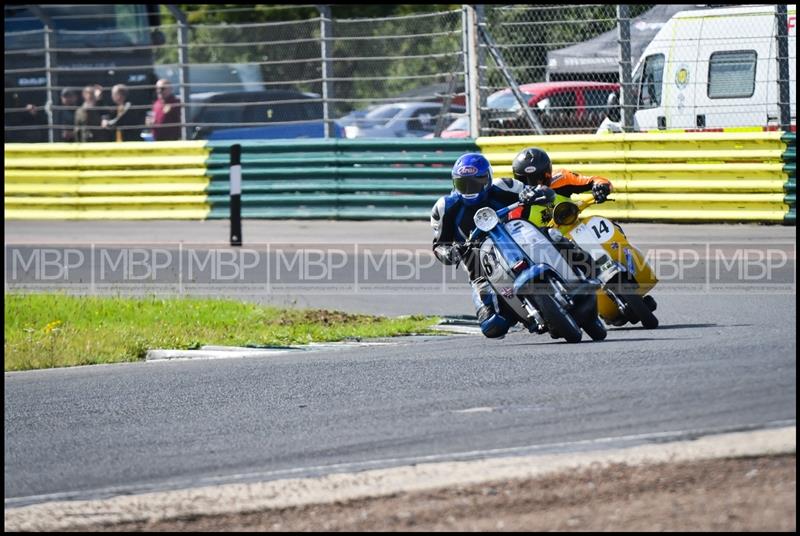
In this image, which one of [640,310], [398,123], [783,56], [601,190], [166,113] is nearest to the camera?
[640,310]

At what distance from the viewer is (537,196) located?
30.3 feet

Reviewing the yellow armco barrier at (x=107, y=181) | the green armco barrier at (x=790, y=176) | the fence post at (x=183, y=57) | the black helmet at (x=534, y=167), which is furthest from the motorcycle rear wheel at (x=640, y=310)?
the yellow armco barrier at (x=107, y=181)

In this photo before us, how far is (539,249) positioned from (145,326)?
13.1 ft

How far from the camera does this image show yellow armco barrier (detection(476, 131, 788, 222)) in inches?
615

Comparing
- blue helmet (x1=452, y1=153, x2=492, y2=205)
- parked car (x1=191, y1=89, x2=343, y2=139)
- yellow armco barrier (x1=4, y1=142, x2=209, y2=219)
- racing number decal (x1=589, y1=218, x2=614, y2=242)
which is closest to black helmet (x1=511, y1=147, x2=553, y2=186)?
blue helmet (x1=452, y1=153, x2=492, y2=205)

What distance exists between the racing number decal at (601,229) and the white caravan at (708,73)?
22.3 ft

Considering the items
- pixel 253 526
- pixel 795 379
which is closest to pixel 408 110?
pixel 795 379

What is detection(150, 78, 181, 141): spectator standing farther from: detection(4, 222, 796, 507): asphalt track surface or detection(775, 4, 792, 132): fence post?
detection(4, 222, 796, 507): asphalt track surface

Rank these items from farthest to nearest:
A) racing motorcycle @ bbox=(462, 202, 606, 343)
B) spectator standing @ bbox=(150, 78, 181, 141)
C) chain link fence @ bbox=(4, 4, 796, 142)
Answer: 1. spectator standing @ bbox=(150, 78, 181, 141)
2. chain link fence @ bbox=(4, 4, 796, 142)
3. racing motorcycle @ bbox=(462, 202, 606, 343)

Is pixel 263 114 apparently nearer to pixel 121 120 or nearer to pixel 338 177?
pixel 338 177

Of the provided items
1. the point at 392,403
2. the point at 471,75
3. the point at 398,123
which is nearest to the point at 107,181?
the point at 398,123

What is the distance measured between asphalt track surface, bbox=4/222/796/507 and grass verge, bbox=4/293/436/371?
59cm

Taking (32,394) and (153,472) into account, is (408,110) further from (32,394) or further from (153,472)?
(153,472)

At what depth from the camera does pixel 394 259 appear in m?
15.1
